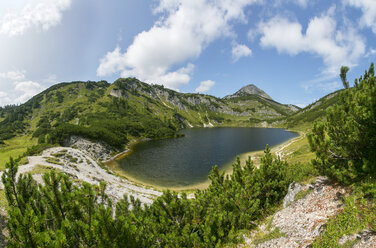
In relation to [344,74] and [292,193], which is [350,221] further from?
[344,74]

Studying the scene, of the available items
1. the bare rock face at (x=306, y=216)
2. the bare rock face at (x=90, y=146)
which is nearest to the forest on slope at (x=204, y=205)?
the bare rock face at (x=306, y=216)

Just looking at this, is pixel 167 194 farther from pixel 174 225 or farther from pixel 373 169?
pixel 373 169

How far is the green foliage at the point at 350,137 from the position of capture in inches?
371

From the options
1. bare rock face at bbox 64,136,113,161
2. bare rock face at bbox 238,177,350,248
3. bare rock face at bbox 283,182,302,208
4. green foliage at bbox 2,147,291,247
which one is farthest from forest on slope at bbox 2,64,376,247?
bare rock face at bbox 64,136,113,161

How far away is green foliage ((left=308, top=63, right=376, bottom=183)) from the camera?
942 centimetres

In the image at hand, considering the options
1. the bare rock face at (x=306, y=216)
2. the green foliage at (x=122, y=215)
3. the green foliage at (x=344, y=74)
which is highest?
the green foliage at (x=344, y=74)

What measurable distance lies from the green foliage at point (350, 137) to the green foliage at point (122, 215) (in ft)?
16.9

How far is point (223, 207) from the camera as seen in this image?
1370cm

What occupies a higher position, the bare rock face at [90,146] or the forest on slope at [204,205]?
the bare rock face at [90,146]

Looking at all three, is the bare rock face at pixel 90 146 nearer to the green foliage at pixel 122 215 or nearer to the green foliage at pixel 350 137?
the green foliage at pixel 122 215

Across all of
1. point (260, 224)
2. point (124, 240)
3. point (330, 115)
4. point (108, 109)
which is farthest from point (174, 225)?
point (108, 109)

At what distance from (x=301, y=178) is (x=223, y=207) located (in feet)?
26.8

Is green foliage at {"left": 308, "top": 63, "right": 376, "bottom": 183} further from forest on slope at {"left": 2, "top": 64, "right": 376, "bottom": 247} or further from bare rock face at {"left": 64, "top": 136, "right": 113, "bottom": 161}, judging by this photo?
bare rock face at {"left": 64, "top": 136, "right": 113, "bottom": 161}

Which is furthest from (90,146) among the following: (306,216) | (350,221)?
(350,221)
